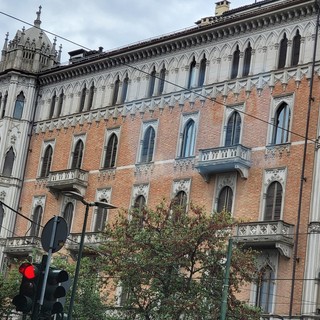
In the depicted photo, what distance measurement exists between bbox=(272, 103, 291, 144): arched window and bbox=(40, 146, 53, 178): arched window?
55.8 feet

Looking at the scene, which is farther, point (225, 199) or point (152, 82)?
point (152, 82)

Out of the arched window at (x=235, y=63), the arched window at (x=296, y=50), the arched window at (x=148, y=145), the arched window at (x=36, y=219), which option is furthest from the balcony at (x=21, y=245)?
the arched window at (x=296, y=50)

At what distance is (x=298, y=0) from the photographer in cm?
4247

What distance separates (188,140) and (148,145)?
2.94m

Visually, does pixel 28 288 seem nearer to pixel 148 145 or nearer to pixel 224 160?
pixel 224 160

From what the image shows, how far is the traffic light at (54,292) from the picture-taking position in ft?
49.2

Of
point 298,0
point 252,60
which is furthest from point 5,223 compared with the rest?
point 298,0

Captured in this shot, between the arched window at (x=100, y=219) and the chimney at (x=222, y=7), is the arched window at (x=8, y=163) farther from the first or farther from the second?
the chimney at (x=222, y=7)

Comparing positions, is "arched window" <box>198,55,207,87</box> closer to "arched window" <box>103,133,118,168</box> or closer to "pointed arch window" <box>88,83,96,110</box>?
"arched window" <box>103,133,118,168</box>

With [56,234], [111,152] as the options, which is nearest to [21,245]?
[111,152]

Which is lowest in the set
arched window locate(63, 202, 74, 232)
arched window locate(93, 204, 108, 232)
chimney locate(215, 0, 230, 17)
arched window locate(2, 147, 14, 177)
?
arched window locate(93, 204, 108, 232)

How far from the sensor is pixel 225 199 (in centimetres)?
4353

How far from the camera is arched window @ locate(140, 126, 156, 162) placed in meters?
48.5

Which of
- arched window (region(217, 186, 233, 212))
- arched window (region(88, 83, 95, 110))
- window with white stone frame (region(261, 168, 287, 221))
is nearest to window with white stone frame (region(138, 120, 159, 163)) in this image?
arched window (region(88, 83, 95, 110))
